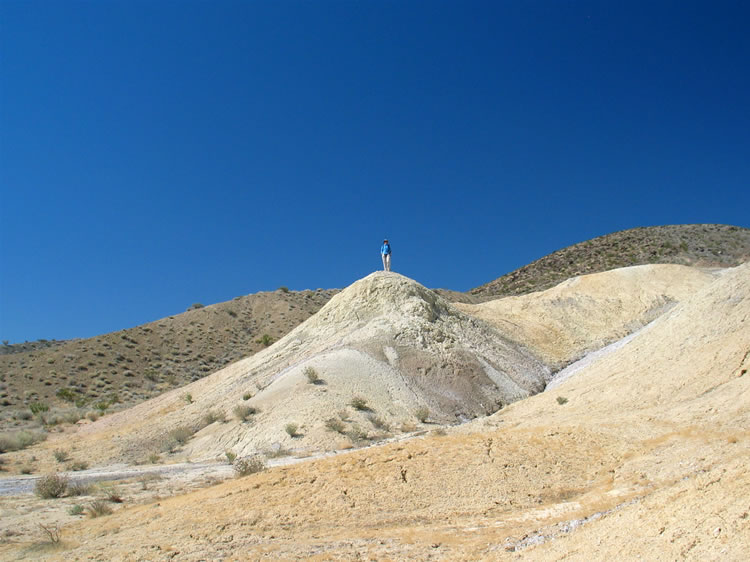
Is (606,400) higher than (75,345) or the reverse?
the reverse

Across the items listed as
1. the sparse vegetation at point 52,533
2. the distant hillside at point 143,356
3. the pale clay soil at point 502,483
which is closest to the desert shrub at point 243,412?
the pale clay soil at point 502,483

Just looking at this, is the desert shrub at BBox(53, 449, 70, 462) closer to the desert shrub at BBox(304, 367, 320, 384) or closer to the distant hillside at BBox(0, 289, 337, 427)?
the desert shrub at BBox(304, 367, 320, 384)

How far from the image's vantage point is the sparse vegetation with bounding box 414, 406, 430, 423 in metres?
17.1

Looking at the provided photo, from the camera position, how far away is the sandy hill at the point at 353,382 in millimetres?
16766

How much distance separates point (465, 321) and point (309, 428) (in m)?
12.2

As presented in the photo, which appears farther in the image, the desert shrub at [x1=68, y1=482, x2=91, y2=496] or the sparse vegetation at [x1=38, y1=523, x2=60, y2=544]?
the desert shrub at [x1=68, y1=482, x2=91, y2=496]

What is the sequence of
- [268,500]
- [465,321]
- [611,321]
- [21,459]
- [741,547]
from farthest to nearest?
[611,321], [465,321], [21,459], [268,500], [741,547]

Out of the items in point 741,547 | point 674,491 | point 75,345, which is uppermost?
point 75,345

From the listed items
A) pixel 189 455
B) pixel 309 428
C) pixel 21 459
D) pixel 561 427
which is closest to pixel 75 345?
pixel 21 459

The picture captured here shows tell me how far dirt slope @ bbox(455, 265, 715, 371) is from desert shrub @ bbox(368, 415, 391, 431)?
12.3 m

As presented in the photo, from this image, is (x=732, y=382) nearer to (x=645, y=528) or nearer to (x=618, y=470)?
(x=618, y=470)

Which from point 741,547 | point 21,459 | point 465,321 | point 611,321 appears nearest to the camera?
point 741,547

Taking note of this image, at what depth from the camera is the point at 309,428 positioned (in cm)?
1596

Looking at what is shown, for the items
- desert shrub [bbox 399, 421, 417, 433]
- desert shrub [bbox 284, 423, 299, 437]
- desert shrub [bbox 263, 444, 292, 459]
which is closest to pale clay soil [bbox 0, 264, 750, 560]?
desert shrub [bbox 284, 423, 299, 437]
